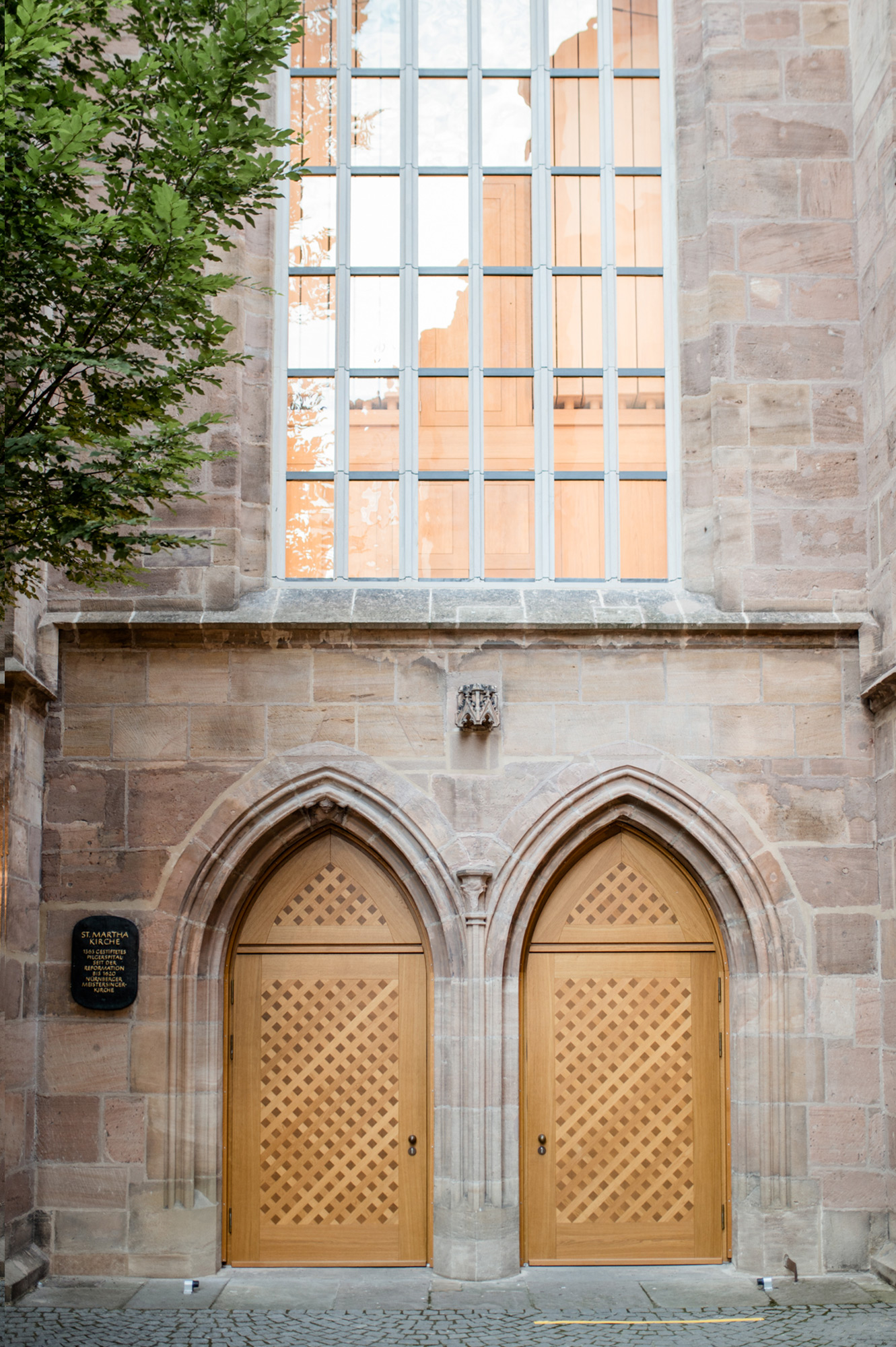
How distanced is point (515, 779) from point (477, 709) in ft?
1.52

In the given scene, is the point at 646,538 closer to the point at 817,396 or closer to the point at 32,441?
the point at 817,396

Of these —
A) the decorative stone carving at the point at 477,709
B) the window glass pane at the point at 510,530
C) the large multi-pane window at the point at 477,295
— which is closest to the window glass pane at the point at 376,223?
the large multi-pane window at the point at 477,295

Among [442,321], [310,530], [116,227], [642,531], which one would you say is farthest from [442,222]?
[116,227]

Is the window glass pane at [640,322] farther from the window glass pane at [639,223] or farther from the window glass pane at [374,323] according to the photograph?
the window glass pane at [374,323]

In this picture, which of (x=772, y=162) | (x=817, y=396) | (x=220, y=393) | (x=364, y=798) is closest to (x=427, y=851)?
(x=364, y=798)

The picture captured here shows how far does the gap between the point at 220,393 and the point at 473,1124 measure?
4.30m

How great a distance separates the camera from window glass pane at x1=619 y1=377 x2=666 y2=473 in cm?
800

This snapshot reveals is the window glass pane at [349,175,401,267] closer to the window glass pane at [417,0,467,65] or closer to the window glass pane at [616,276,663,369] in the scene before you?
the window glass pane at [417,0,467,65]

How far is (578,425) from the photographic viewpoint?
316 inches

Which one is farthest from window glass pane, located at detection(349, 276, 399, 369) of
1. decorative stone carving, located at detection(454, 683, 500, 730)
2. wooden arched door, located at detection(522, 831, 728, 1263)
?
wooden arched door, located at detection(522, 831, 728, 1263)

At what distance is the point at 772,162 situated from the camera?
7.83m

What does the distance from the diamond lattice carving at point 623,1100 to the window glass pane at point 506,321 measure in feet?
12.1

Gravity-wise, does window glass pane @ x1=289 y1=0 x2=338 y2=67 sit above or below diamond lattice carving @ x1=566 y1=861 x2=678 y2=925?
above

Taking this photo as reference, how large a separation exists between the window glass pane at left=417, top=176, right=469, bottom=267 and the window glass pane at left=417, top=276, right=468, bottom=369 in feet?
0.41
